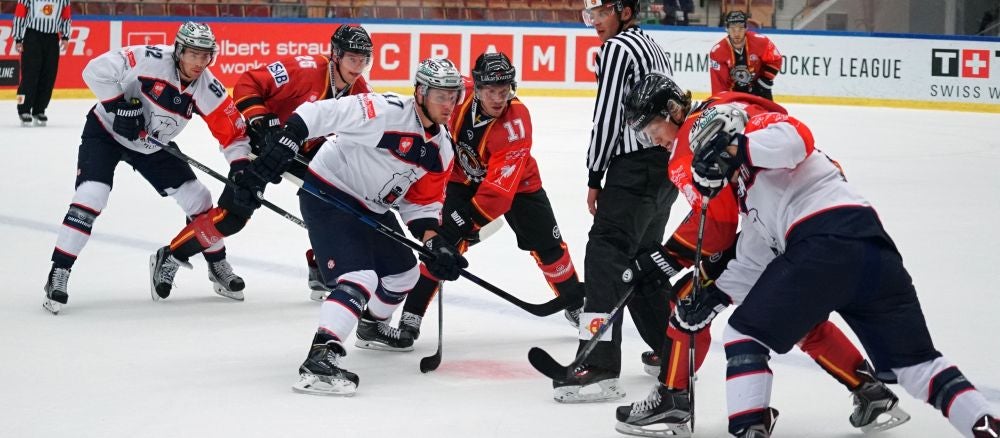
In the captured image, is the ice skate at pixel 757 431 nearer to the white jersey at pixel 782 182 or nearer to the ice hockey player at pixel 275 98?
the white jersey at pixel 782 182

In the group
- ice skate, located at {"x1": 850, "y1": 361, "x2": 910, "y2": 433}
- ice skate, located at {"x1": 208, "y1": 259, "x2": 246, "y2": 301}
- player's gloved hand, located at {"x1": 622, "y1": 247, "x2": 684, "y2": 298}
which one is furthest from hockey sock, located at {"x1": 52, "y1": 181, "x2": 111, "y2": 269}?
ice skate, located at {"x1": 850, "y1": 361, "x2": 910, "y2": 433}

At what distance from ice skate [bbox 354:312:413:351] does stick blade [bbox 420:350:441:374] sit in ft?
0.99

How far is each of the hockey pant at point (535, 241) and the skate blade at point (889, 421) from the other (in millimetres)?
1472

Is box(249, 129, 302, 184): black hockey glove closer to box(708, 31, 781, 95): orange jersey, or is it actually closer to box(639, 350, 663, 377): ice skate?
box(639, 350, 663, 377): ice skate

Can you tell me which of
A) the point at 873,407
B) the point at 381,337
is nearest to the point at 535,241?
the point at 381,337

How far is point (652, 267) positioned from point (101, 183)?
238cm

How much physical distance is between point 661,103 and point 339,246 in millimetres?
1110

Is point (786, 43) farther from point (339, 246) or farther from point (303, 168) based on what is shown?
point (339, 246)

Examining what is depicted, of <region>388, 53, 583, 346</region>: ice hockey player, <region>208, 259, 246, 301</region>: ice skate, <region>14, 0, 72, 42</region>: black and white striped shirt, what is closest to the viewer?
<region>388, 53, 583, 346</region>: ice hockey player

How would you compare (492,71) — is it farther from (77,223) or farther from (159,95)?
(77,223)

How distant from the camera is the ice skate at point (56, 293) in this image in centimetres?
439

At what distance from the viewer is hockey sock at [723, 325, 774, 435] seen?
2762 mm

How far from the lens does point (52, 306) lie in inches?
173

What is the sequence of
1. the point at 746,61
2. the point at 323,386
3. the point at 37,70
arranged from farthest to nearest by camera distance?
1. the point at 37,70
2. the point at 746,61
3. the point at 323,386
